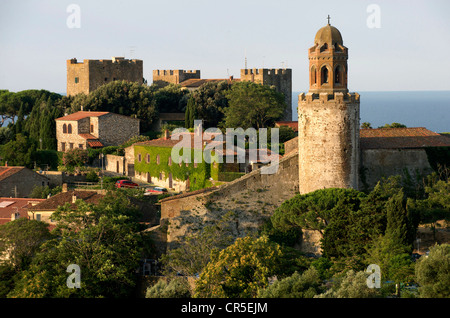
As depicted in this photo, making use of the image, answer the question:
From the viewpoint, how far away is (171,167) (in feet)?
186

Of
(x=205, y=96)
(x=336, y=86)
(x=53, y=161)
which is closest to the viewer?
(x=336, y=86)

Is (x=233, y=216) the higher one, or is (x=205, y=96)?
(x=205, y=96)

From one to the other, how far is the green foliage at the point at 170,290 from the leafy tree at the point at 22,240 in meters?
7.07

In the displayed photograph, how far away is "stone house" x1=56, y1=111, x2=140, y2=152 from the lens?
222 feet

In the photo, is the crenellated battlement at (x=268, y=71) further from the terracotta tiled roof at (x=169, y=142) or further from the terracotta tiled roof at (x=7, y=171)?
the terracotta tiled roof at (x=7, y=171)

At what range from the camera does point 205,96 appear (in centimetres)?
7581

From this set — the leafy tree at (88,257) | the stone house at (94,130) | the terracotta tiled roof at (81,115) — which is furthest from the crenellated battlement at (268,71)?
the leafy tree at (88,257)

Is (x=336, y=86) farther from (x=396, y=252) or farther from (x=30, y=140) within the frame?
(x=30, y=140)

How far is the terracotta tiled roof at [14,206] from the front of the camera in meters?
47.7

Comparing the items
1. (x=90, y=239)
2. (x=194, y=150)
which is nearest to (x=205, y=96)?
(x=194, y=150)

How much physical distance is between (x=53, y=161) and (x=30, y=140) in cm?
236

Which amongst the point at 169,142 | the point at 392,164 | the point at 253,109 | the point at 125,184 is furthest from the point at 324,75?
the point at 253,109

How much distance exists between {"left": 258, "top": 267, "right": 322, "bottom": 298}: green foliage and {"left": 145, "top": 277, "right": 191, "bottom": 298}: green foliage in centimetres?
371

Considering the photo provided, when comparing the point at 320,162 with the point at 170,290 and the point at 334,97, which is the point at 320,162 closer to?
the point at 334,97
